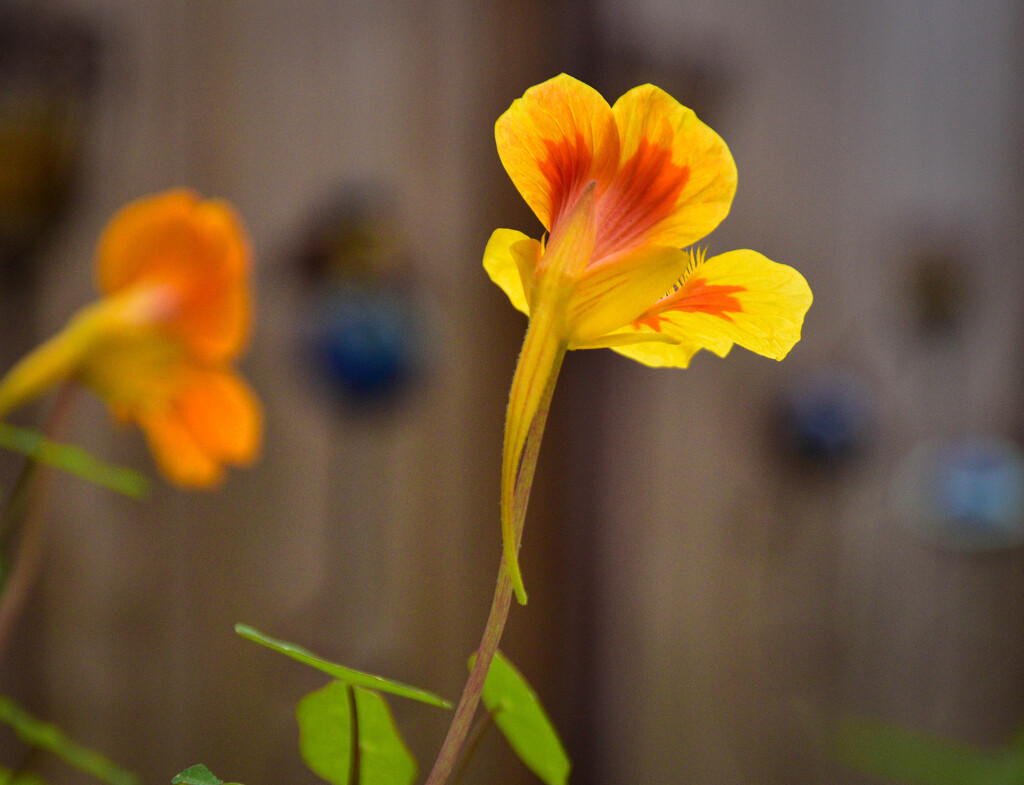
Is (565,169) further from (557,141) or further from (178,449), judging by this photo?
(178,449)

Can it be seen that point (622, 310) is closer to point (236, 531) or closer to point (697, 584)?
point (236, 531)

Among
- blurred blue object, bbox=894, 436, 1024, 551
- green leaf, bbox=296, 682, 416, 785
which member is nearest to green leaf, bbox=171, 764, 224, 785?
green leaf, bbox=296, 682, 416, 785

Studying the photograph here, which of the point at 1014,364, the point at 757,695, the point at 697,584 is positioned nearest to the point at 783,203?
the point at 1014,364

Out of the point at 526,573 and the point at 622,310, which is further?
the point at 526,573

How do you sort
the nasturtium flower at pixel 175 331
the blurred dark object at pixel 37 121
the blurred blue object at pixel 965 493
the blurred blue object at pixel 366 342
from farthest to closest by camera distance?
the blurred blue object at pixel 965 493 → the blurred blue object at pixel 366 342 → the blurred dark object at pixel 37 121 → the nasturtium flower at pixel 175 331

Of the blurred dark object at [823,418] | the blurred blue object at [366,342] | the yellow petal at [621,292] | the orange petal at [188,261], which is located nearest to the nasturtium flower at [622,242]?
the yellow petal at [621,292]

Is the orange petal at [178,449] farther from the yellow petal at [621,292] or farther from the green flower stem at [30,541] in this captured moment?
the yellow petal at [621,292]

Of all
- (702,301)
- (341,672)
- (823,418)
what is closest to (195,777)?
(341,672)

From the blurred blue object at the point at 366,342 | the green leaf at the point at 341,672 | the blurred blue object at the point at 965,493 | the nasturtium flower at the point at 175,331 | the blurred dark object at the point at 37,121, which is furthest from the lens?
the blurred blue object at the point at 965,493
